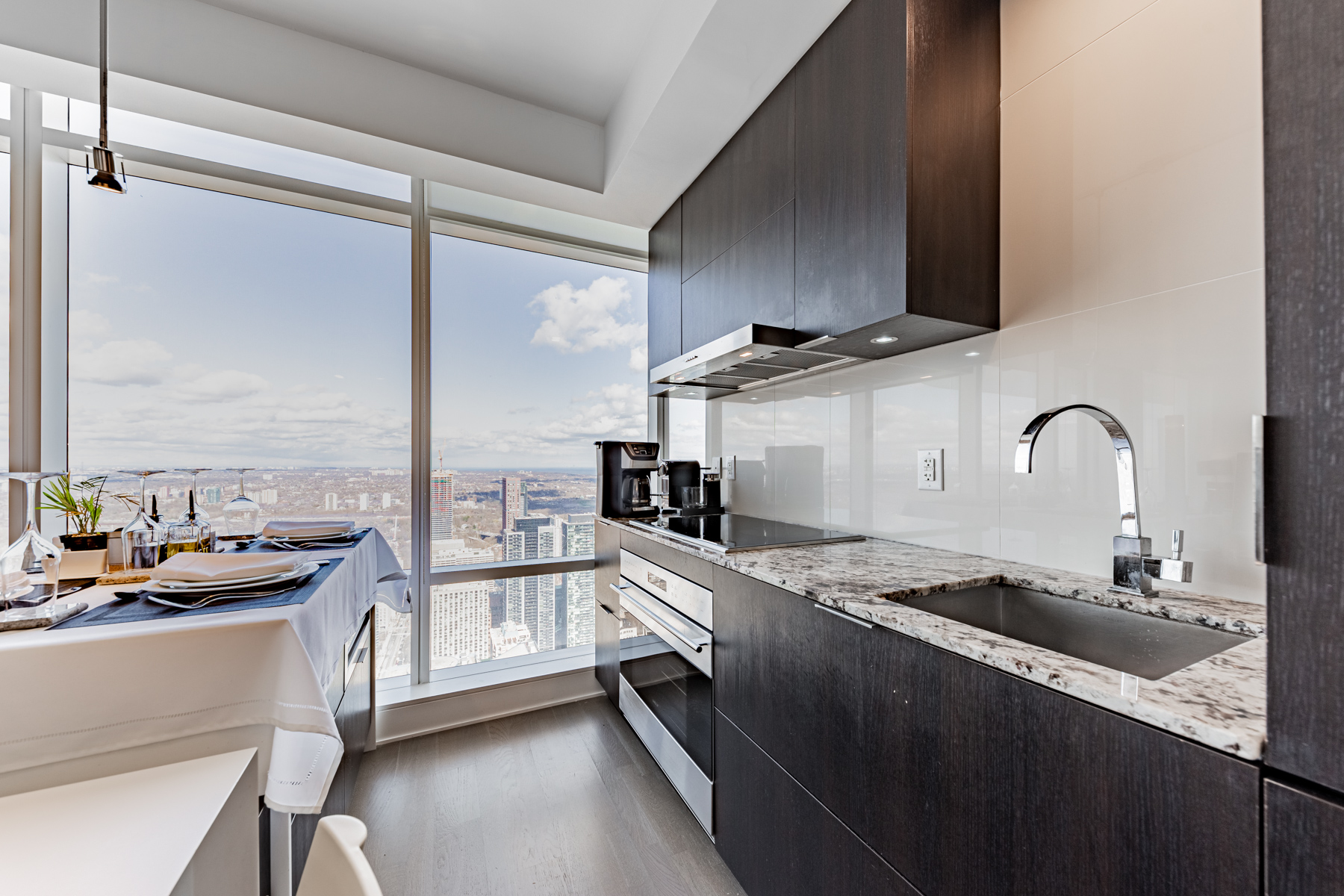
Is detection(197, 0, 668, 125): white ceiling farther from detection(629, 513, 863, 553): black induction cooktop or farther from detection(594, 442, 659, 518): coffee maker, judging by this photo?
detection(629, 513, 863, 553): black induction cooktop

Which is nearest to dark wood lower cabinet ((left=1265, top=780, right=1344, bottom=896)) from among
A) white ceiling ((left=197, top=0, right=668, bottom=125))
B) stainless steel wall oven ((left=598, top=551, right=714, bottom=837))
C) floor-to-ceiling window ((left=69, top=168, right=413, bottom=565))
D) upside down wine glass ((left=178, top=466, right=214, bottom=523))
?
stainless steel wall oven ((left=598, top=551, right=714, bottom=837))

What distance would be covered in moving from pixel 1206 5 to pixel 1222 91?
0.63 feet

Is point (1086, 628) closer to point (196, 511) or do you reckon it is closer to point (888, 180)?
point (888, 180)

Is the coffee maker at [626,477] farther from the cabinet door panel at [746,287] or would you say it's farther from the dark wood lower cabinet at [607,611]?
the cabinet door panel at [746,287]

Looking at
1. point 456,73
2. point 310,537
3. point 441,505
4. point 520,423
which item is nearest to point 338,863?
point 310,537

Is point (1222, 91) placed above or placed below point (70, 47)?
below

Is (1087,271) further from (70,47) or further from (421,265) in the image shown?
(70,47)

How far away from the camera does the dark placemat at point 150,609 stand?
936 mm

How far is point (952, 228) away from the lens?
1.29 meters

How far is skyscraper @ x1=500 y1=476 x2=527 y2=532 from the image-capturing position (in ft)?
8.57

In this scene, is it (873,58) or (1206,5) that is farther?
(873,58)

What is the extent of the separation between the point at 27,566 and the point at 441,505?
1486 millimetres

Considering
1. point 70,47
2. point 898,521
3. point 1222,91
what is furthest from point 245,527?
point 1222,91

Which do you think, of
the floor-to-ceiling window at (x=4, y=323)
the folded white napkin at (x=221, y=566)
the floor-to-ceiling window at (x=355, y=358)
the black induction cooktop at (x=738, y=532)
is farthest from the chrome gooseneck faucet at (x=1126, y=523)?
the floor-to-ceiling window at (x=4, y=323)
